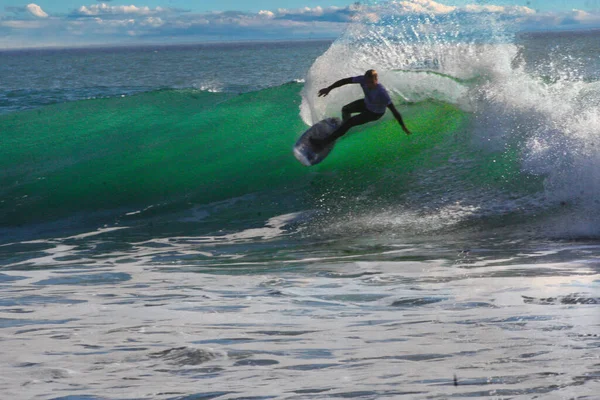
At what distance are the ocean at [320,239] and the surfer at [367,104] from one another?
3.02ft

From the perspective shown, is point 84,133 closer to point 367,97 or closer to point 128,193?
point 128,193

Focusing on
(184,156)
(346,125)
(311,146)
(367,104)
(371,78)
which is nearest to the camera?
(371,78)

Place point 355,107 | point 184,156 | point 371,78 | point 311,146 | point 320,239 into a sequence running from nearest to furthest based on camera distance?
point 320,239 < point 371,78 < point 355,107 < point 311,146 < point 184,156

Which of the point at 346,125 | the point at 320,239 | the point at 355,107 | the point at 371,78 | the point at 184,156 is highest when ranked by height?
the point at 371,78

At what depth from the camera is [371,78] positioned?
335 inches

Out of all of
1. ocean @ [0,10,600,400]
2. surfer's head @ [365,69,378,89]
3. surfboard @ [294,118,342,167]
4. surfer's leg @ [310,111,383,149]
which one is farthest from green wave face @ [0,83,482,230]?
surfer's head @ [365,69,378,89]

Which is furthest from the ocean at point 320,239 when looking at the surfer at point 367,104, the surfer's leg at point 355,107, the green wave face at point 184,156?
the surfer's leg at point 355,107

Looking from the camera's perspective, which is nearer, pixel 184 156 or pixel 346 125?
pixel 346 125

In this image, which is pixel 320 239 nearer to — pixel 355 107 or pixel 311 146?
pixel 355 107

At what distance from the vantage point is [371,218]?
870 cm

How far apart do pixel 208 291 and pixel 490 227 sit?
3.48m

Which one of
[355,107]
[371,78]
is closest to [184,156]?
[355,107]

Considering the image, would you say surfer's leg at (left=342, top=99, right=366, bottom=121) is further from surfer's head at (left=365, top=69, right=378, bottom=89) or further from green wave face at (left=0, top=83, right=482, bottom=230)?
green wave face at (left=0, top=83, right=482, bottom=230)

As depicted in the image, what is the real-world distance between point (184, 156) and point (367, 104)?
3.86 meters
